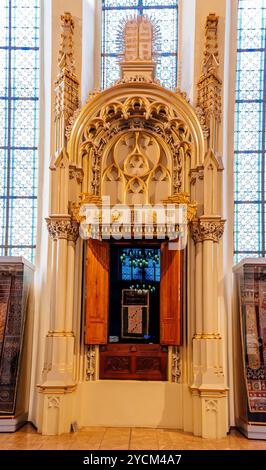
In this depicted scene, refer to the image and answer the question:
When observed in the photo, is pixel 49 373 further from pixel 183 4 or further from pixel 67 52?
pixel 183 4

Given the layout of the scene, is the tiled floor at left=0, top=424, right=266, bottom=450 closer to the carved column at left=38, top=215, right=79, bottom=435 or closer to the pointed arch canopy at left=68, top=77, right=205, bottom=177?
the carved column at left=38, top=215, right=79, bottom=435

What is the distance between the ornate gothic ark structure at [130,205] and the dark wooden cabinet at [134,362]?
10 centimetres

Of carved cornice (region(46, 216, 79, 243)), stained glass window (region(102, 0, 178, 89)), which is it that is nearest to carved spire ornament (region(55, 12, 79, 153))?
carved cornice (region(46, 216, 79, 243))

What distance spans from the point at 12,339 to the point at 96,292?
1.46 metres

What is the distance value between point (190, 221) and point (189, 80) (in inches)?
101

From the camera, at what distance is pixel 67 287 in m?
9.05

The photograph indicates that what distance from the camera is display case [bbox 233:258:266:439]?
836cm

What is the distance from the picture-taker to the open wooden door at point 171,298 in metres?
8.89

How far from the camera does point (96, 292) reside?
9.02 m

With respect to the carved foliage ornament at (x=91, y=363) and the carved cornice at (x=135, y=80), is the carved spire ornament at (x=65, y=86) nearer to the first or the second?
the carved cornice at (x=135, y=80)

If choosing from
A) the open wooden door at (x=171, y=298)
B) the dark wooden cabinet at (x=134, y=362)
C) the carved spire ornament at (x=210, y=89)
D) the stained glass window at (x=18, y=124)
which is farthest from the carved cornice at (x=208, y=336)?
the stained glass window at (x=18, y=124)

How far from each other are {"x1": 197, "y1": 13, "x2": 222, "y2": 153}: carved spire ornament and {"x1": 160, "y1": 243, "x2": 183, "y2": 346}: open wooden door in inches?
72.3

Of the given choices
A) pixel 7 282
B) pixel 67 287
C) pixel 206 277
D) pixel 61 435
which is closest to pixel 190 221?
pixel 206 277

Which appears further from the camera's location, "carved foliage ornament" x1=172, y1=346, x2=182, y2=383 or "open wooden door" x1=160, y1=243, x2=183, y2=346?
"carved foliage ornament" x1=172, y1=346, x2=182, y2=383
